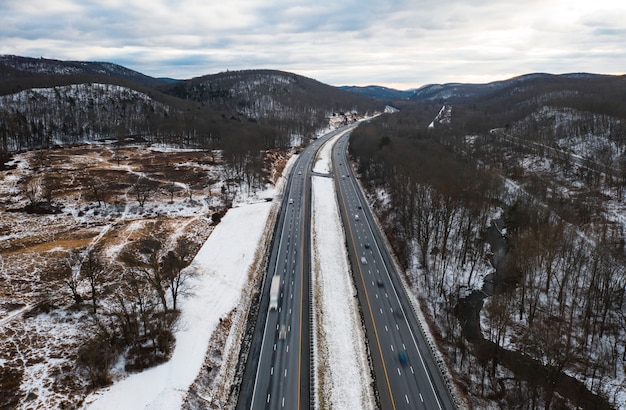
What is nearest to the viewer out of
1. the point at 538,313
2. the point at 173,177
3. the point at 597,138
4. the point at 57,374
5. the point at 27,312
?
the point at 57,374

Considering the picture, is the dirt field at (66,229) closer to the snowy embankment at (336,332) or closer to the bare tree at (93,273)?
the bare tree at (93,273)

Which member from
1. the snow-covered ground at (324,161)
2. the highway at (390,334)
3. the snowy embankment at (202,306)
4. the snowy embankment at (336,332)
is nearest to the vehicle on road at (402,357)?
the highway at (390,334)

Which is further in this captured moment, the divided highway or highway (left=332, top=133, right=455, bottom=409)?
highway (left=332, top=133, right=455, bottom=409)

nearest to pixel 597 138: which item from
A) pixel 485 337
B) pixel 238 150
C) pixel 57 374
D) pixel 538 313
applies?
pixel 538 313

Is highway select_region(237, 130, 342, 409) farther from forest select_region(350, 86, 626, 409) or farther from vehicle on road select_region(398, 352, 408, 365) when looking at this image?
forest select_region(350, 86, 626, 409)

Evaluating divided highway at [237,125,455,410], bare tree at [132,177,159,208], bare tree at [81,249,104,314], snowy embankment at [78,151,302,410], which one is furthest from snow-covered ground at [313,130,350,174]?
bare tree at [81,249,104,314]

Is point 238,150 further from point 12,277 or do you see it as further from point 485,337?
point 485,337

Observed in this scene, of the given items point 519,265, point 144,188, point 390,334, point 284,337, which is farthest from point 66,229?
point 519,265
